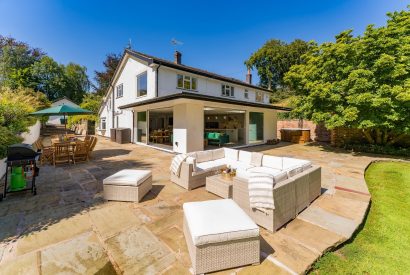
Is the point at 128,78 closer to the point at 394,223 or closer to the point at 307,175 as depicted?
the point at 307,175

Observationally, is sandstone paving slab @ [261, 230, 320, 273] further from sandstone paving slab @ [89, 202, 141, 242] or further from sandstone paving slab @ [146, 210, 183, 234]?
sandstone paving slab @ [89, 202, 141, 242]

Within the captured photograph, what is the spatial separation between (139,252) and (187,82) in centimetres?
1276

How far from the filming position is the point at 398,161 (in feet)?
29.2

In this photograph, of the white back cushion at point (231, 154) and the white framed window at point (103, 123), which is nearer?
the white back cushion at point (231, 154)

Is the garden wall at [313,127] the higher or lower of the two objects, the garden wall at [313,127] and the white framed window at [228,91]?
the lower

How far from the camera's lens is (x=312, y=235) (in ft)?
9.80

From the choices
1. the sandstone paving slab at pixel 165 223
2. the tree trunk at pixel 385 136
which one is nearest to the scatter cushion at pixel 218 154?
the sandstone paving slab at pixel 165 223

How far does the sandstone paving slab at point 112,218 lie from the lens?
3.12 meters

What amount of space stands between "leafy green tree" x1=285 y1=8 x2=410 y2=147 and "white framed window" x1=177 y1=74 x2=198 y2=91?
7894mm

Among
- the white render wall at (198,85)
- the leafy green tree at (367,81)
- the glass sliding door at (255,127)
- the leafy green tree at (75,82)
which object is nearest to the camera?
the leafy green tree at (367,81)

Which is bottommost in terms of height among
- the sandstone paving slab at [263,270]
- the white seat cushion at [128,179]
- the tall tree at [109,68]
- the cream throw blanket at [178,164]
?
the sandstone paving slab at [263,270]

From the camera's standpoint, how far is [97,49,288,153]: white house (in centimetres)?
1005

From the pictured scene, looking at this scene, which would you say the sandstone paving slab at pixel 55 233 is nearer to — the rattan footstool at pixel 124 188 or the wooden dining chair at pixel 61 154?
the rattan footstool at pixel 124 188

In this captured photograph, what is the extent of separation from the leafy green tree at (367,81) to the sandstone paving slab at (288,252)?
963 centimetres
